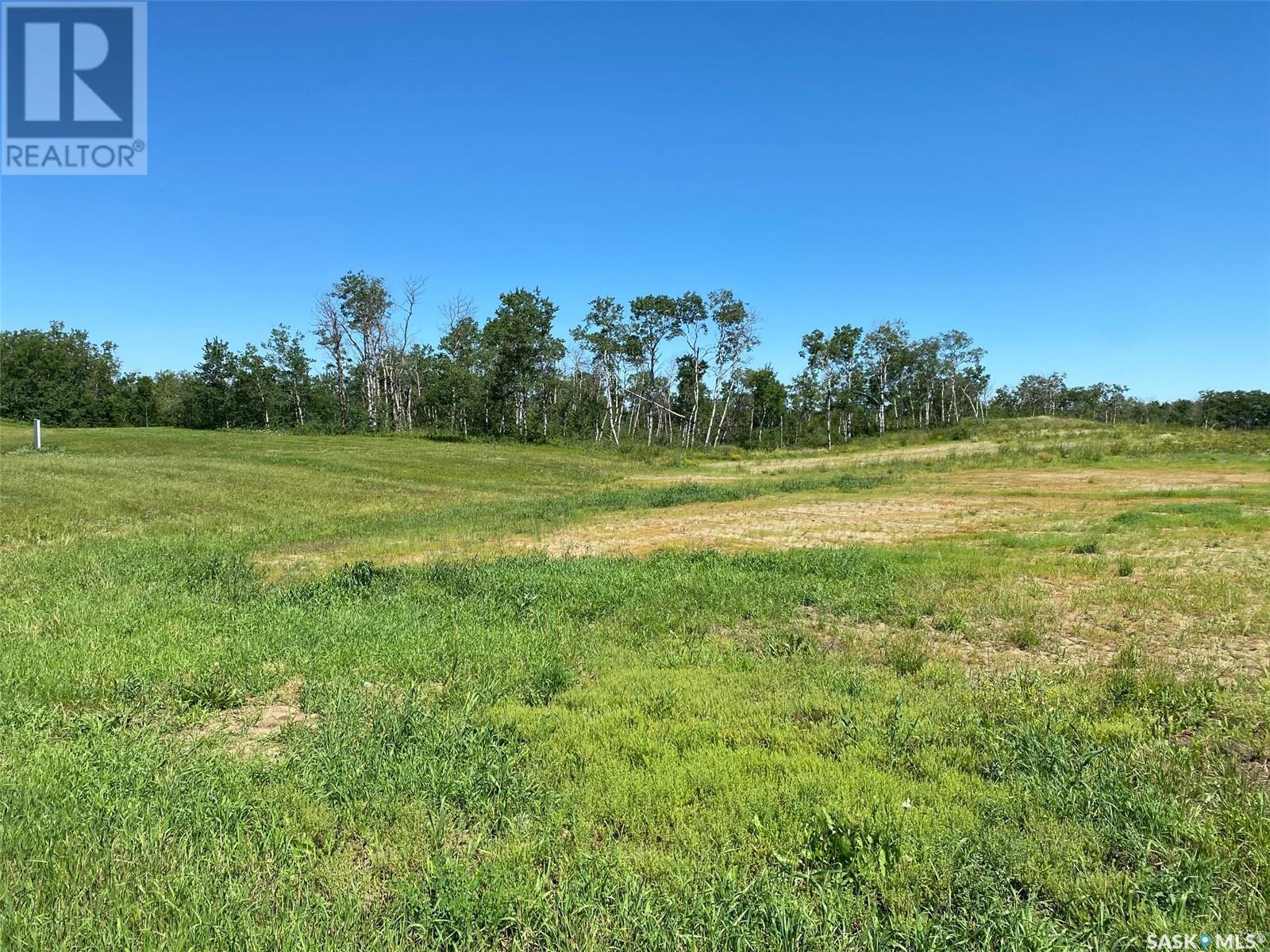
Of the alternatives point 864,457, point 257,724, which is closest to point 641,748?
point 257,724

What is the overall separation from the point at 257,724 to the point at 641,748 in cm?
255

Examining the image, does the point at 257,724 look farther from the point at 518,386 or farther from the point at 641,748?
the point at 518,386

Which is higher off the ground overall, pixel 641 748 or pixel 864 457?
pixel 864 457

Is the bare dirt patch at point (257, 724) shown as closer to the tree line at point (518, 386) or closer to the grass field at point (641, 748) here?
the grass field at point (641, 748)

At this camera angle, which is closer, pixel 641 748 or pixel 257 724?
pixel 641 748

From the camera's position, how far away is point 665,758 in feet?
12.1

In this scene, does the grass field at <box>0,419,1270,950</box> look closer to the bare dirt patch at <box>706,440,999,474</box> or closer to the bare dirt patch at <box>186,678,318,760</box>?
the bare dirt patch at <box>186,678,318,760</box>

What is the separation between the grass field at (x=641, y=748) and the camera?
2568 mm

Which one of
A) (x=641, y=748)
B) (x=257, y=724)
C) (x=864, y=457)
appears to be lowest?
(x=257, y=724)

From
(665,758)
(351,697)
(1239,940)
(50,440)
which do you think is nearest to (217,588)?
(351,697)

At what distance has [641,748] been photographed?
384cm

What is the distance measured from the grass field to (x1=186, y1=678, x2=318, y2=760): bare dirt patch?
32 millimetres

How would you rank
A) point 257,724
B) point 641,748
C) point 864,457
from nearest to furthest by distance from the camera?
1. point 641,748
2. point 257,724
3. point 864,457

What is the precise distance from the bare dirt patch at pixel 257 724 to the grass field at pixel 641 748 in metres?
0.03
